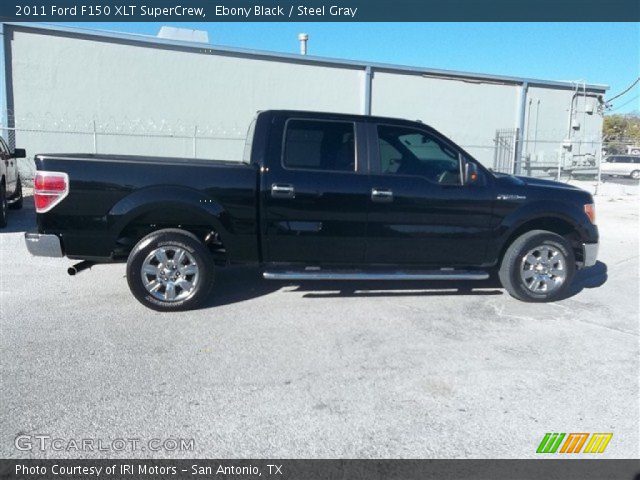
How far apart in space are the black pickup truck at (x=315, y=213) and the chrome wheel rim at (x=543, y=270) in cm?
1

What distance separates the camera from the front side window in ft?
18.1

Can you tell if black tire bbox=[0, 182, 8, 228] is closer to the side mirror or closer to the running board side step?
the running board side step

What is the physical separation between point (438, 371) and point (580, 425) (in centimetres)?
105

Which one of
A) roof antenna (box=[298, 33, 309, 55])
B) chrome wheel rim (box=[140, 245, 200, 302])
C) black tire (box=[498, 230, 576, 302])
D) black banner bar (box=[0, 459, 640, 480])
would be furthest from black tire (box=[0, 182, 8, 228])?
roof antenna (box=[298, 33, 309, 55])

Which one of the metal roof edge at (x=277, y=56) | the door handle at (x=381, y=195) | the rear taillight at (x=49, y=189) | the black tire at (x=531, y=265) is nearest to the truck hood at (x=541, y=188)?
the black tire at (x=531, y=265)

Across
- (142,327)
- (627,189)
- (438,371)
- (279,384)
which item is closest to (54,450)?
(279,384)

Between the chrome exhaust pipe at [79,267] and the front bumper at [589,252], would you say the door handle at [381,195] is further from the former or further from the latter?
the chrome exhaust pipe at [79,267]

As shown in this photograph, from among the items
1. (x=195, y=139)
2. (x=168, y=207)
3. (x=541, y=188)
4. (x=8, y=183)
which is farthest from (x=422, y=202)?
(x=195, y=139)

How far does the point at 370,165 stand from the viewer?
542cm

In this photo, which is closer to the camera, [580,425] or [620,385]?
[580,425]

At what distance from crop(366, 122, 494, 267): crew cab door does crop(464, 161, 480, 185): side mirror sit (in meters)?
0.04

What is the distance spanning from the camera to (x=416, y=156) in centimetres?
556

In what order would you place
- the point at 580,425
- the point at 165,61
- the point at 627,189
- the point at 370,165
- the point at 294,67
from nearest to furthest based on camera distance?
the point at 580,425 < the point at 370,165 < the point at 165,61 < the point at 294,67 < the point at 627,189

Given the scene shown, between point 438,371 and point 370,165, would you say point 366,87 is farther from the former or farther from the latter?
point 438,371
